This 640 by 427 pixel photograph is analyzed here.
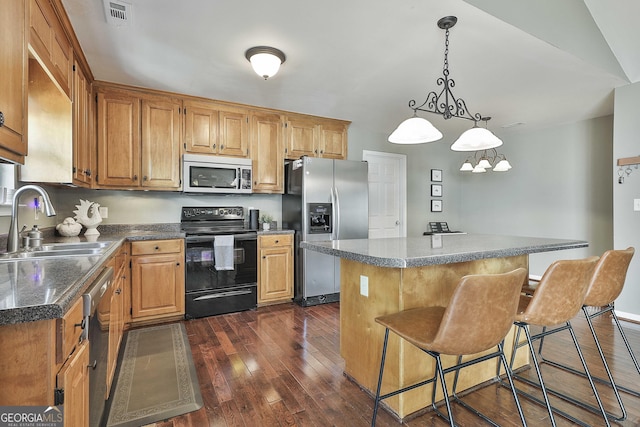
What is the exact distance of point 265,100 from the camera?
3600 mm

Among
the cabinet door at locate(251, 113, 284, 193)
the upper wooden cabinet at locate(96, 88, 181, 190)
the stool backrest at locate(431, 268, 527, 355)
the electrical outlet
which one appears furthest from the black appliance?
the stool backrest at locate(431, 268, 527, 355)

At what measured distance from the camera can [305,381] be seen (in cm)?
210

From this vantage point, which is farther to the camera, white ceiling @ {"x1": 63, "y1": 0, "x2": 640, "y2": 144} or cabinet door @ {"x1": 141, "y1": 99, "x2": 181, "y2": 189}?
cabinet door @ {"x1": 141, "y1": 99, "x2": 181, "y2": 189}

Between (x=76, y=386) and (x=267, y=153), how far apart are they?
3.18m

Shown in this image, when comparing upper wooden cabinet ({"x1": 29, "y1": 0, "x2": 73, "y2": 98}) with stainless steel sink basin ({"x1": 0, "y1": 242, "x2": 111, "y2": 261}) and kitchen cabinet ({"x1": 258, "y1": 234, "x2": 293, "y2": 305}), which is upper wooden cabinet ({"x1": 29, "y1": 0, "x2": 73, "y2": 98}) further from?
kitchen cabinet ({"x1": 258, "y1": 234, "x2": 293, "y2": 305})

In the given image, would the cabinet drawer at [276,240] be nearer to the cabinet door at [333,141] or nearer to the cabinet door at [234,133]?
the cabinet door at [234,133]

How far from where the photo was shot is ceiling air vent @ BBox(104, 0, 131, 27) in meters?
1.94

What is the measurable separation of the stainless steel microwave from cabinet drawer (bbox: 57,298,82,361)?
2499 mm

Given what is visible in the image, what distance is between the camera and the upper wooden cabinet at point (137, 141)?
124 inches

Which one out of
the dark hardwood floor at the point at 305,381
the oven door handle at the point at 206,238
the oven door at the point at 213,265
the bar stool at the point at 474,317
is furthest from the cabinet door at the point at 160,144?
the bar stool at the point at 474,317

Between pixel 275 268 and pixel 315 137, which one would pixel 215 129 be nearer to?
pixel 315 137

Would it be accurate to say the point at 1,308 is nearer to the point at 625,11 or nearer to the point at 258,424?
the point at 258,424

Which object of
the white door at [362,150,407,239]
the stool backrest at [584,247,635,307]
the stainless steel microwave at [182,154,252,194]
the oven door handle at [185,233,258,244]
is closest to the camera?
the stool backrest at [584,247,635,307]

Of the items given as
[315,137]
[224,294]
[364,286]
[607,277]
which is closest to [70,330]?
[364,286]
